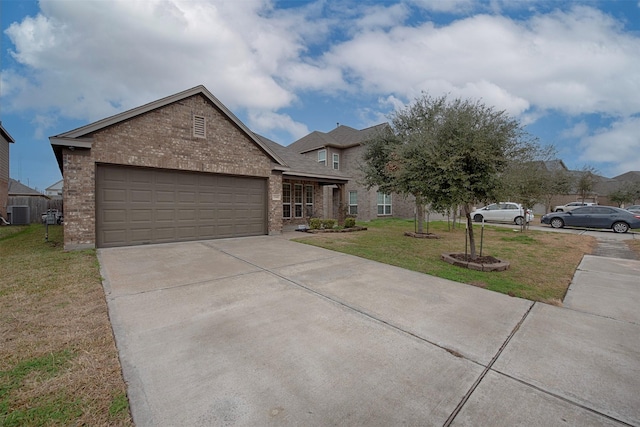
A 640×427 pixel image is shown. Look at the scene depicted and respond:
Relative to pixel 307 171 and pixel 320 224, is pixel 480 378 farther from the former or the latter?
pixel 307 171

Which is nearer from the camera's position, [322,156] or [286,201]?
[286,201]

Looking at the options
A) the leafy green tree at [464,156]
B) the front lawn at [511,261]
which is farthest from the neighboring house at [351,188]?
the leafy green tree at [464,156]

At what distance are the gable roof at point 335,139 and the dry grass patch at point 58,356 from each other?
60.8ft

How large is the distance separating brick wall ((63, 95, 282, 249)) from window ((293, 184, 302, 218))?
3492 mm

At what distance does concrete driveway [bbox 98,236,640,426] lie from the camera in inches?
82.4

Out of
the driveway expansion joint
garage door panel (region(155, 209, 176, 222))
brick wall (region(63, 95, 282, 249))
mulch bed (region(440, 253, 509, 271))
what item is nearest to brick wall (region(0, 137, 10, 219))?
brick wall (region(63, 95, 282, 249))

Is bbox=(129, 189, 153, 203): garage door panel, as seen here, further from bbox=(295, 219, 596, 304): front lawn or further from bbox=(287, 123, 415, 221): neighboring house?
bbox=(287, 123, 415, 221): neighboring house

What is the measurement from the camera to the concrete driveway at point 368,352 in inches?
82.4

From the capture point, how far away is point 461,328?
347cm

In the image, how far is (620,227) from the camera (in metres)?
15.7

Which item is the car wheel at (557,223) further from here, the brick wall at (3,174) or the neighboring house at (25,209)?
the brick wall at (3,174)

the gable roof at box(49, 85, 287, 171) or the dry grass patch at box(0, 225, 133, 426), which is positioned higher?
the gable roof at box(49, 85, 287, 171)

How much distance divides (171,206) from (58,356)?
24.9 feet

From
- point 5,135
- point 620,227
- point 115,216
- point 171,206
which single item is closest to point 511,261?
point 171,206
